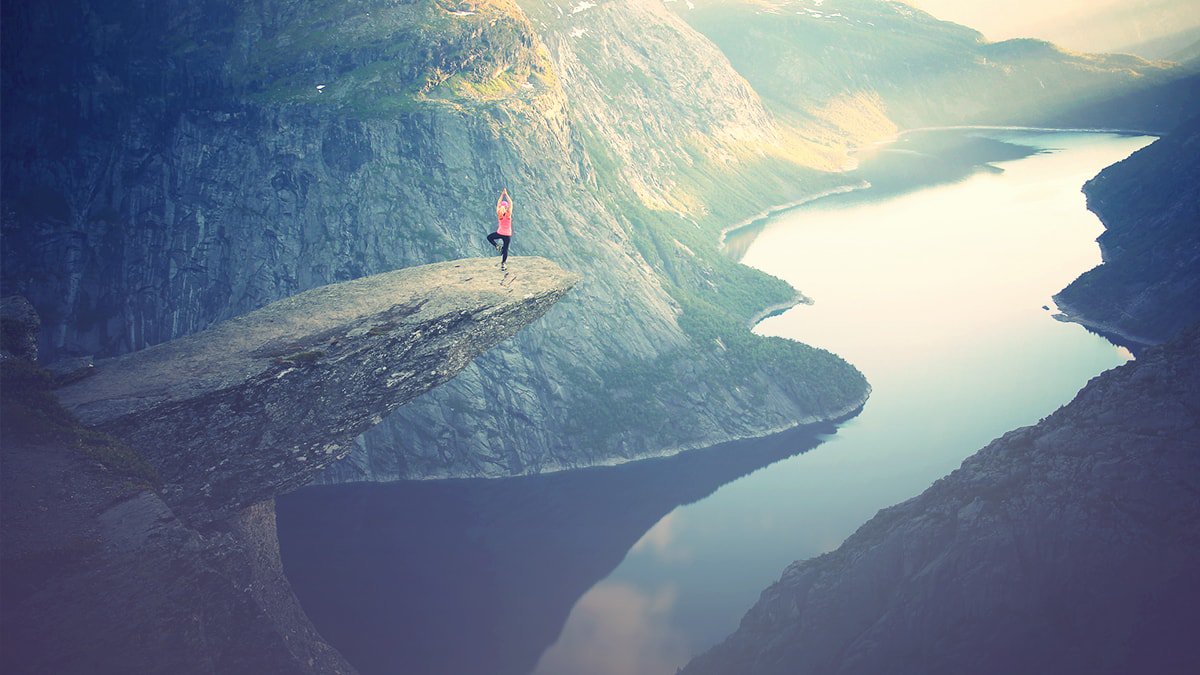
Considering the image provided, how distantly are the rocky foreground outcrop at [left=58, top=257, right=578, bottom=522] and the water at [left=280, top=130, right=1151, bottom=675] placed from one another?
83.3ft

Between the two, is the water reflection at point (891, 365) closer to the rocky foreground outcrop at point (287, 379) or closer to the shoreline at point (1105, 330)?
the shoreline at point (1105, 330)

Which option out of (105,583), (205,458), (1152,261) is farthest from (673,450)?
(1152,261)

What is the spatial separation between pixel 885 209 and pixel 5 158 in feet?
621

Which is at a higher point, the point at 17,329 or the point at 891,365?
the point at 17,329

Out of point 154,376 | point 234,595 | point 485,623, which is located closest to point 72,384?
point 154,376

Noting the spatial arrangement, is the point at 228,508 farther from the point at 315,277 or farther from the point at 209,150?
the point at 209,150

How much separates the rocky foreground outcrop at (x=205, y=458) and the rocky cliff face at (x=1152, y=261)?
104m

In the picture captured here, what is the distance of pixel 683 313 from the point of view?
106 metres

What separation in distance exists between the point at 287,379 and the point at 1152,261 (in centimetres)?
12368

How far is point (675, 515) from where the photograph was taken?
248ft

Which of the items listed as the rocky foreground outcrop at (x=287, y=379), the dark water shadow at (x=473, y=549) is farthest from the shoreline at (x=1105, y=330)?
the rocky foreground outcrop at (x=287, y=379)

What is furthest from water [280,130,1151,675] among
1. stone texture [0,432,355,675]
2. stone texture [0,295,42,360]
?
stone texture [0,295,42,360]

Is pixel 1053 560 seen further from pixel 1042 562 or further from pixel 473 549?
pixel 473 549

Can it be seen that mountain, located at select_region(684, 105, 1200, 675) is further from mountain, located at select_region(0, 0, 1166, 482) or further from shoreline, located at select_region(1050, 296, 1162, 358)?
shoreline, located at select_region(1050, 296, 1162, 358)
